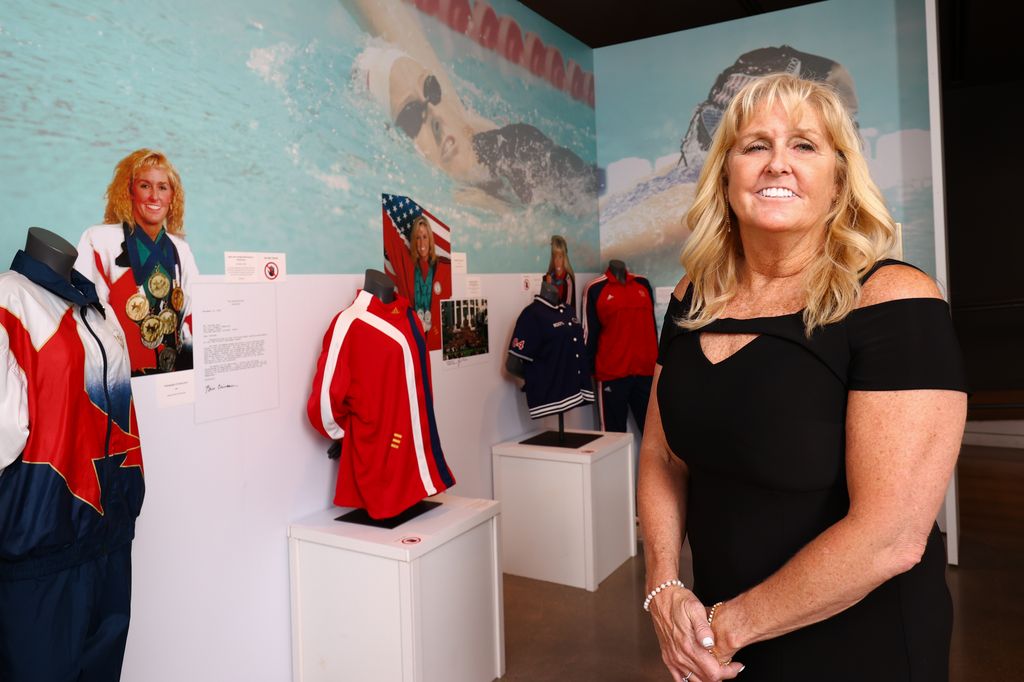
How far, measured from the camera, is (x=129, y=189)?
2.09 metres

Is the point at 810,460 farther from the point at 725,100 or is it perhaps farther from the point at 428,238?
the point at 725,100

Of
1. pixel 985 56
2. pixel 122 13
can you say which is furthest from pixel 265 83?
pixel 985 56

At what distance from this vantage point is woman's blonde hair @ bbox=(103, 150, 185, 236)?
6.74 ft

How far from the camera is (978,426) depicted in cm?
636

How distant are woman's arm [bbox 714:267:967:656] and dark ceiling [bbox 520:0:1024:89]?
3.74 m

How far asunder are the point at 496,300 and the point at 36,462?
2544mm

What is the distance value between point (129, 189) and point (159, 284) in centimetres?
28

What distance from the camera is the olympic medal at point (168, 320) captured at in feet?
7.12

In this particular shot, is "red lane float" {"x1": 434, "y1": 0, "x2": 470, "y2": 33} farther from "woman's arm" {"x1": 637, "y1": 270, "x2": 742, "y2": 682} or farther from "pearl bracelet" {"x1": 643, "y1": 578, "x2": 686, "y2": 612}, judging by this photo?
"pearl bracelet" {"x1": 643, "y1": 578, "x2": 686, "y2": 612}

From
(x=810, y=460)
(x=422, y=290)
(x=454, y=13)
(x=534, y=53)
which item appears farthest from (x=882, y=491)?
(x=534, y=53)

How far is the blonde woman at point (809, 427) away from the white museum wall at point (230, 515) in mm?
1569

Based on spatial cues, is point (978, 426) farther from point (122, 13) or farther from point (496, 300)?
→ point (122, 13)

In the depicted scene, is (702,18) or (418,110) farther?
(702,18)
